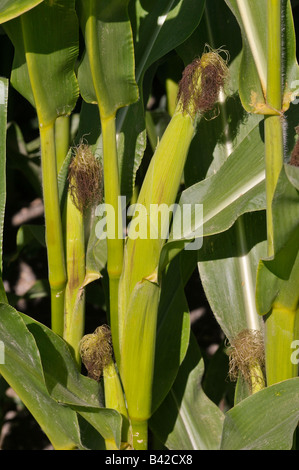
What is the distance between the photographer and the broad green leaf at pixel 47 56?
74cm

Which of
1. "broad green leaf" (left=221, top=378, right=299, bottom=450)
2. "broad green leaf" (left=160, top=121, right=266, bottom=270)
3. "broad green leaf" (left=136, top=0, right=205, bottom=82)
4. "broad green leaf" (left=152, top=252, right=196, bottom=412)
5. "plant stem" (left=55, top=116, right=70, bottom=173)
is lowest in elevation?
"broad green leaf" (left=221, top=378, right=299, bottom=450)

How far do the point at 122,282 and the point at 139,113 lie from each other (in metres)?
0.26

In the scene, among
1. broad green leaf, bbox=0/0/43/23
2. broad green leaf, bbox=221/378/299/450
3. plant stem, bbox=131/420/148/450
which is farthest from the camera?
plant stem, bbox=131/420/148/450

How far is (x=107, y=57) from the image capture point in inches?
30.1

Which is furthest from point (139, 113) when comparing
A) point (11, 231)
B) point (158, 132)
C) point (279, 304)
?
point (11, 231)

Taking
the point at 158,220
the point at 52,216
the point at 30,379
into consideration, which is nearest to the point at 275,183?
the point at 158,220

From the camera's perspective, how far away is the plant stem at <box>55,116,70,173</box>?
0.88 m

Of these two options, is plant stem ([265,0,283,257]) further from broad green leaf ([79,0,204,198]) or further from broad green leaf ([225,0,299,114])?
broad green leaf ([79,0,204,198])

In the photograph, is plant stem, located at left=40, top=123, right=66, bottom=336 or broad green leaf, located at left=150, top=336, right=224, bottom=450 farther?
broad green leaf, located at left=150, top=336, right=224, bottom=450

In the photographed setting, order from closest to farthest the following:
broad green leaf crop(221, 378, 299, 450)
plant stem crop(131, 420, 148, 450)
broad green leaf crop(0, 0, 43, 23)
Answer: broad green leaf crop(0, 0, 43, 23), broad green leaf crop(221, 378, 299, 450), plant stem crop(131, 420, 148, 450)

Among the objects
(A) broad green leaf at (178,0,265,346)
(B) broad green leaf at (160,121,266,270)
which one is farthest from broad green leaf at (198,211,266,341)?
(B) broad green leaf at (160,121,266,270)

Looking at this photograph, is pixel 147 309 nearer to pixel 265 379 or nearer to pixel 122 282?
pixel 122 282

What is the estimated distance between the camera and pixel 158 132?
1.13 meters

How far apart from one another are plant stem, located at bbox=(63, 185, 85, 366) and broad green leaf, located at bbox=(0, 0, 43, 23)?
0.27m
